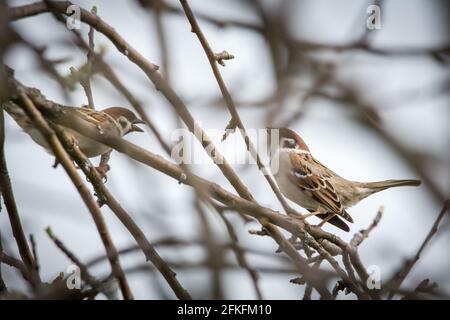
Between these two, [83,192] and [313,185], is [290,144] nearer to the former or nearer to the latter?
[313,185]

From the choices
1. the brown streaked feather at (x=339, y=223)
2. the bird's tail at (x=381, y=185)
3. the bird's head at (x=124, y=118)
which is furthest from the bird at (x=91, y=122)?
the bird's tail at (x=381, y=185)

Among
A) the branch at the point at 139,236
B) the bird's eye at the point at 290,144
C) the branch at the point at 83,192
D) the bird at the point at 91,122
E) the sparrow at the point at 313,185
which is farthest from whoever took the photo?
the bird's eye at the point at 290,144

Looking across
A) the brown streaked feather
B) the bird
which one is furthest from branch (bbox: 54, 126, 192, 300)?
the brown streaked feather

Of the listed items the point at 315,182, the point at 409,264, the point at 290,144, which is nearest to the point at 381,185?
the point at 315,182

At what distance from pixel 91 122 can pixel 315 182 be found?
279 cm

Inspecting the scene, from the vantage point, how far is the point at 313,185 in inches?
255

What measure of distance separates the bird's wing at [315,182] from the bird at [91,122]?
1877mm

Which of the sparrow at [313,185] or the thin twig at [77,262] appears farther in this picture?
the sparrow at [313,185]

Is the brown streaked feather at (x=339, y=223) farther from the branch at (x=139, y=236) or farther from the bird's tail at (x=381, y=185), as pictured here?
the branch at (x=139, y=236)

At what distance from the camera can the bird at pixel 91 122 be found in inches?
138

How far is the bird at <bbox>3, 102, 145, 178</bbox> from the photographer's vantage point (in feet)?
11.5

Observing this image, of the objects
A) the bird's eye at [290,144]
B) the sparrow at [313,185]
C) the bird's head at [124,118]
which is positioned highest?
the bird's head at [124,118]
